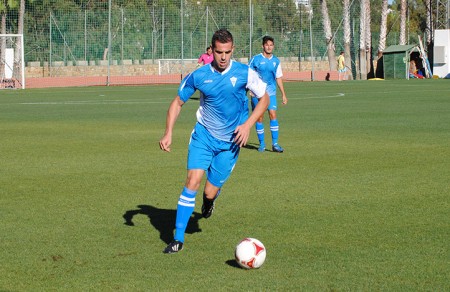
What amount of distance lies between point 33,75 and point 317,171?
39.1 metres

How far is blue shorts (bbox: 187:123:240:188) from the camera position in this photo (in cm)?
816

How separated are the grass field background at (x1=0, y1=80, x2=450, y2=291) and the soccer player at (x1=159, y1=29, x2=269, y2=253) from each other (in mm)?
642

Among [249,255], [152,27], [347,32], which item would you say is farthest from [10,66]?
[249,255]

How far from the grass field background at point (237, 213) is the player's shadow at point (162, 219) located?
19 millimetres

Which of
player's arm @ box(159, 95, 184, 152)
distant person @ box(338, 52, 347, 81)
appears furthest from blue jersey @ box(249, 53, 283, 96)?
distant person @ box(338, 52, 347, 81)

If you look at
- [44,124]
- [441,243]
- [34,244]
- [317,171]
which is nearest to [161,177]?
[317,171]

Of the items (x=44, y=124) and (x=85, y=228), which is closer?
(x=85, y=228)

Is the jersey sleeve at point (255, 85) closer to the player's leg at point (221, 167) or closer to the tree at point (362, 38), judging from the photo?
the player's leg at point (221, 167)

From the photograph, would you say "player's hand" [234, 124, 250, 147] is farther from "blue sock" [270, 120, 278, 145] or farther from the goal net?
the goal net

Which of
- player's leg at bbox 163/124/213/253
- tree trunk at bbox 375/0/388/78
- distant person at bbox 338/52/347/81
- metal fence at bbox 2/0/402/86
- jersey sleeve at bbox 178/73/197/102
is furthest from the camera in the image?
tree trunk at bbox 375/0/388/78

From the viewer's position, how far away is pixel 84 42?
5131 centimetres

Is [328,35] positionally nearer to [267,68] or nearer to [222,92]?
[267,68]

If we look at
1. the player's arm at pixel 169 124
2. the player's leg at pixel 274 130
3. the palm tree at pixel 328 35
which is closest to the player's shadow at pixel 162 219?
the player's arm at pixel 169 124

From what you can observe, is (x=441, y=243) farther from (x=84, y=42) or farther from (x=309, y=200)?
(x=84, y=42)
